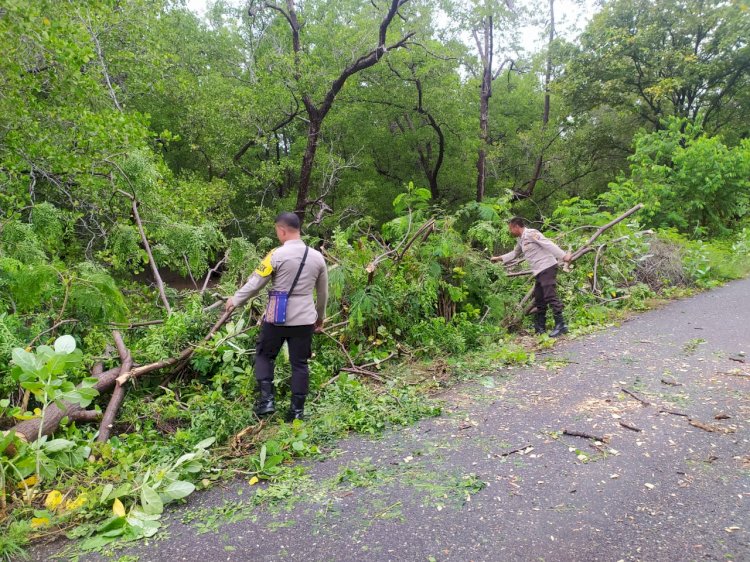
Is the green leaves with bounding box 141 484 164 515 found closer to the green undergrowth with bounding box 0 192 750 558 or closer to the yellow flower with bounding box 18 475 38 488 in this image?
Result: the green undergrowth with bounding box 0 192 750 558

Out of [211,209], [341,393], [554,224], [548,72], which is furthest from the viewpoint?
[548,72]

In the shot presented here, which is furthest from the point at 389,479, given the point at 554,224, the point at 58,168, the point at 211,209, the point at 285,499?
the point at 211,209

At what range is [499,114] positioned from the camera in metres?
25.2

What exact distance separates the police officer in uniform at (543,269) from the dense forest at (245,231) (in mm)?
458

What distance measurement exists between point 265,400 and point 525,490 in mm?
2234

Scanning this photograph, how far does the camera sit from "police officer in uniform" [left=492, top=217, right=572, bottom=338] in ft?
20.7

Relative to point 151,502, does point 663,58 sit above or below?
above

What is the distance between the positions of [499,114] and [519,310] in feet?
68.1

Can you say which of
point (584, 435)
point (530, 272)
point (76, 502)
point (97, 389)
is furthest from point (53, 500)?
point (530, 272)

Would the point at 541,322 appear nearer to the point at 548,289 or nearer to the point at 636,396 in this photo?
the point at 548,289

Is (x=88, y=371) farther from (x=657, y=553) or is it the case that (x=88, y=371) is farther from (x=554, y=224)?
(x=554, y=224)

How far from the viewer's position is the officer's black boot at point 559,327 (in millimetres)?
6203

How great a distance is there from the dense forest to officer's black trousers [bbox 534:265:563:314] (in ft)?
1.85

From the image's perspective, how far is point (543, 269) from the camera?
6.38m
